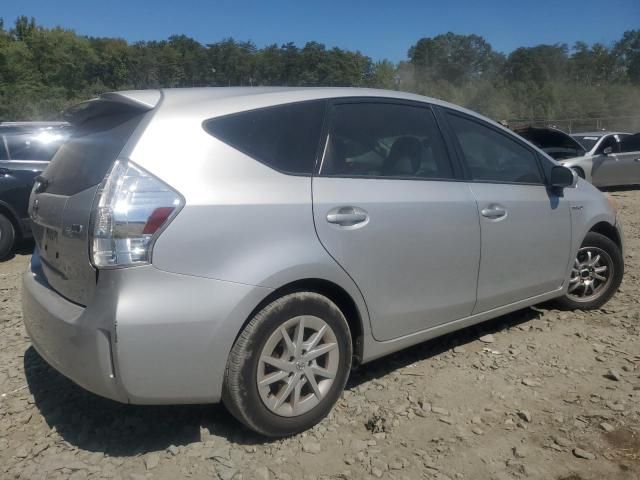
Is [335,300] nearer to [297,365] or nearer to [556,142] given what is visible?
[297,365]

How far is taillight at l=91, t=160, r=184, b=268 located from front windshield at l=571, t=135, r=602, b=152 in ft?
42.1

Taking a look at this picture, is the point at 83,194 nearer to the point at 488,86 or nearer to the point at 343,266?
the point at 343,266

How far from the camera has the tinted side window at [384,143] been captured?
9.84ft

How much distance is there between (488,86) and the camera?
4966cm

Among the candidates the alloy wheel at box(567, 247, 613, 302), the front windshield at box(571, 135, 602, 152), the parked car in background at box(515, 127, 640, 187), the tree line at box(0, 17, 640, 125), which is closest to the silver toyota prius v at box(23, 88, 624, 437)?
the alloy wheel at box(567, 247, 613, 302)

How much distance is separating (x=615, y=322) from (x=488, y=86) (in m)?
48.8

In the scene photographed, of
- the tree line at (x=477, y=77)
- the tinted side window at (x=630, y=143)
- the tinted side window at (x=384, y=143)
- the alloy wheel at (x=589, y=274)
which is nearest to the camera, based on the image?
the tinted side window at (x=384, y=143)

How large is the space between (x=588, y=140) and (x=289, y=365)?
13.0 meters

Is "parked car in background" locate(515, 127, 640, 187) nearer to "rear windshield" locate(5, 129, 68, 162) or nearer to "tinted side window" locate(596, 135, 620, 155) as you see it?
"tinted side window" locate(596, 135, 620, 155)

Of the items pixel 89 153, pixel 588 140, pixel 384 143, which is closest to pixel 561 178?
pixel 384 143

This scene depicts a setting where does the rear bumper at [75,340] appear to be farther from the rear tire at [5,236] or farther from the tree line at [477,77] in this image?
the tree line at [477,77]

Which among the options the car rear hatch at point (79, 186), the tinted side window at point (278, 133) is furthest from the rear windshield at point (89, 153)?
the tinted side window at point (278, 133)

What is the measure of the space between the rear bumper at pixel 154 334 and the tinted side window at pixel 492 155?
1775mm

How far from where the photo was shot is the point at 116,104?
278 centimetres
